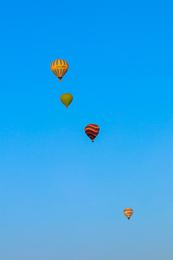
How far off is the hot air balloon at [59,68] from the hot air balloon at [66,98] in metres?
3.67

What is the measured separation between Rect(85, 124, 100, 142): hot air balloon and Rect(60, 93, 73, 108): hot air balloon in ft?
16.5

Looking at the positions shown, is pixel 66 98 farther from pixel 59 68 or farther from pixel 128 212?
pixel 128 212

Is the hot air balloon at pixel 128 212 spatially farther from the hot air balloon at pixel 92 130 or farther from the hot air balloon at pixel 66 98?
the hot air balloon at pixel 66 98

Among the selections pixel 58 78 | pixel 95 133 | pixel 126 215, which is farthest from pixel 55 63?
pixel 126 215

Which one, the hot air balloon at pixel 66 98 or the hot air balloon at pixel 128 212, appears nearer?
the hot air balloon at pixel 66 98

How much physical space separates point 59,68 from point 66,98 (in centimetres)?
496

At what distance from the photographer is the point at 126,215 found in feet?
509

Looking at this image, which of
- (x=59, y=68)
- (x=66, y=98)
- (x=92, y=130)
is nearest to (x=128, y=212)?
(x=92, y=130)

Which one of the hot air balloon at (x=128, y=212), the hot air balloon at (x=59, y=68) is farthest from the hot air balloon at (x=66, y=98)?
the hot air balloon at (x=128, y=212)

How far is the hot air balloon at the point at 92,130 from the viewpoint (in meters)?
134

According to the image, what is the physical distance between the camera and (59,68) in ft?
438

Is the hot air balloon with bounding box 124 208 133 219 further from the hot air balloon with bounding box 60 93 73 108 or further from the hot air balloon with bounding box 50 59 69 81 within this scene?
the hot air balloon with bounding box 50 59 69 81

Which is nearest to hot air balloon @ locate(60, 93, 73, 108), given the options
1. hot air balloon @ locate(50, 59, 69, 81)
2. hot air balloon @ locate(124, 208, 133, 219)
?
hot air balloon @ locate(50, 59, 69, 81)

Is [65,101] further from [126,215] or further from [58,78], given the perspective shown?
[126,215]
